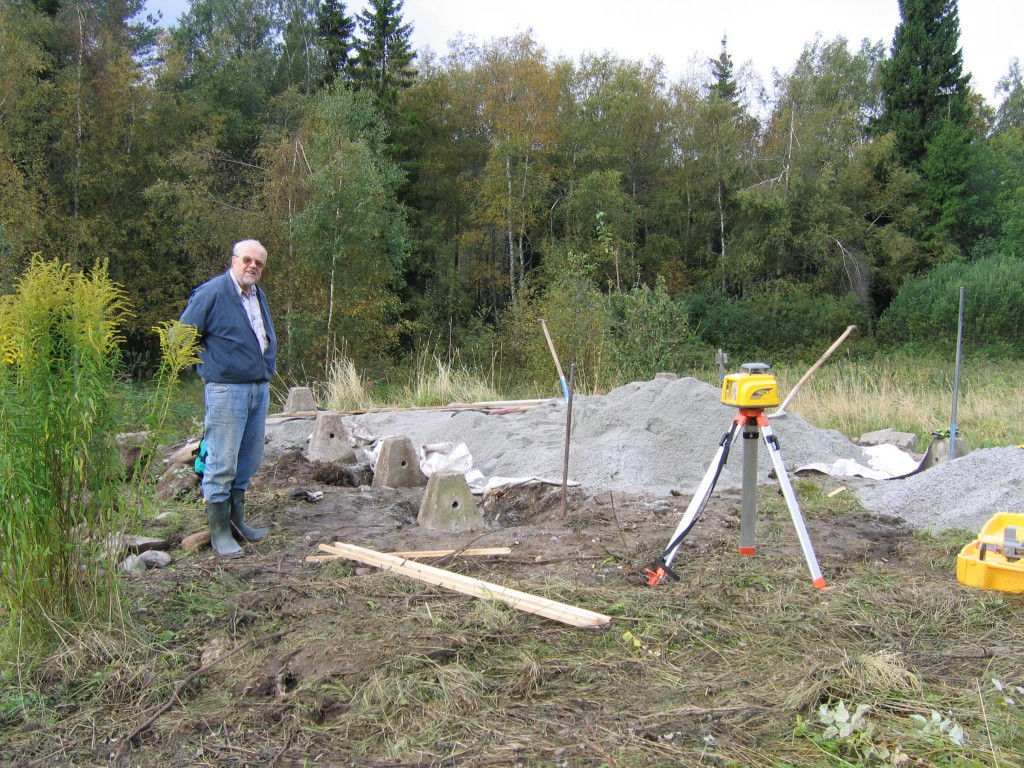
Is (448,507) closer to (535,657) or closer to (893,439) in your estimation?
(535,657)

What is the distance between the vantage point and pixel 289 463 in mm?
6383

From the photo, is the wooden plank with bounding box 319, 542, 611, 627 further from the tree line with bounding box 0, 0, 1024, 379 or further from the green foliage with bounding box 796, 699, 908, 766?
the tree line with bounding box 0, 0, 1024, 379

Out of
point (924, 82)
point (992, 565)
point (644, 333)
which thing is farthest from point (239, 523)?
point (924, 82)

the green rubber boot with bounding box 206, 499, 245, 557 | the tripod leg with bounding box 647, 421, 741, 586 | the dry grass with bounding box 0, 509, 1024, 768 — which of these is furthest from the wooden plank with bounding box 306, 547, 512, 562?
the tripod leg with bounding box 647, 421, 741, 586

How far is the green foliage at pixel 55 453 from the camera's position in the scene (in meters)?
2.78

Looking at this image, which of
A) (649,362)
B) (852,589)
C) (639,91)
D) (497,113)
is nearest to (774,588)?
(852,589)

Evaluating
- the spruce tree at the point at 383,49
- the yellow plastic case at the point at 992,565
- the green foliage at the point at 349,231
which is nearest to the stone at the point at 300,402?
the yellow plastic case at the point at 992,565

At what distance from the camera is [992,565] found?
3447mm

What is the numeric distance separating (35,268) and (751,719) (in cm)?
304

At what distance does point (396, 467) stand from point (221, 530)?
203 cm

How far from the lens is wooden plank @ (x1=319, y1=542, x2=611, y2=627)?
3152 millimetres

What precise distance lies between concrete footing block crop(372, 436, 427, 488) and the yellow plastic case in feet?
12.7

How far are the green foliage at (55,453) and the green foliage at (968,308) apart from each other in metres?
23.3

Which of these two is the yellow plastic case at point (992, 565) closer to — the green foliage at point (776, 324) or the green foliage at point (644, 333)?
the green foliage at point (644, 333)
